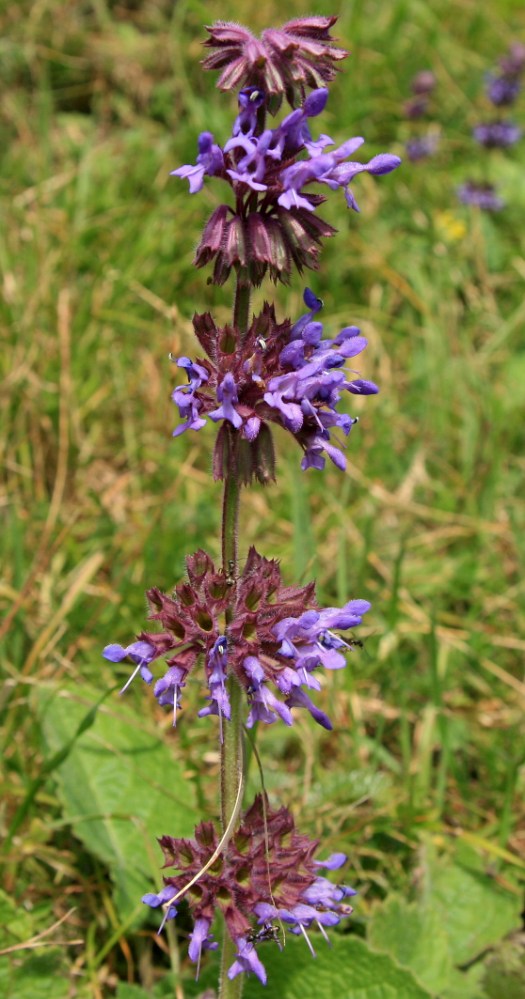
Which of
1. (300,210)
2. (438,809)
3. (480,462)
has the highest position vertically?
(480,462)

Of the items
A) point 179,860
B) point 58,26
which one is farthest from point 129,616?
point 58,26

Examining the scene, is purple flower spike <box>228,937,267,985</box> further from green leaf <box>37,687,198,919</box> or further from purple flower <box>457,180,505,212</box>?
purple flower <box>457,180,505,212</box>

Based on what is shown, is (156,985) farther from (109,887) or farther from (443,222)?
(443,222)

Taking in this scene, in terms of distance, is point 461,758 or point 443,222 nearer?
point 461,758

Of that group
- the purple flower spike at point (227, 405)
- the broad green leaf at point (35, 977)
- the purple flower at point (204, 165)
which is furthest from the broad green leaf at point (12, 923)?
the purple flower at point (204, 165)

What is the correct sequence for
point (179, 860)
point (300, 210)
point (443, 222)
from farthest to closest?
point (443, 222) → point (179, 860) → point (300, 210)

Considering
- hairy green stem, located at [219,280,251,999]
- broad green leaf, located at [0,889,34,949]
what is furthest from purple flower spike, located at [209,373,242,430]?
broad green leaf, located at [0,889,34,949]

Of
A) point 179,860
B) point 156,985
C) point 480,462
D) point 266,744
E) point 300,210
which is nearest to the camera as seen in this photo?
point 300,210
